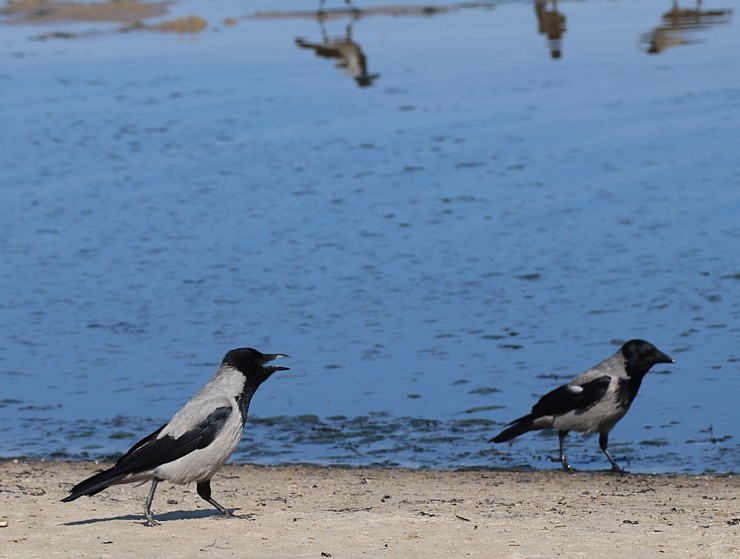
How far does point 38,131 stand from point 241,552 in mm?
16453

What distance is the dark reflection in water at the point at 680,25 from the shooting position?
29.2 m

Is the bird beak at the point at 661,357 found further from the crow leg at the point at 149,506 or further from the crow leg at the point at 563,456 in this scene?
the crow leg at the point at 149,506

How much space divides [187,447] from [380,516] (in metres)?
1.10

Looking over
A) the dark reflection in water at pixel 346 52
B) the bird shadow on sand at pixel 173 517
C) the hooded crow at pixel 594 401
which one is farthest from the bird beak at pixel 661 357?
the dark reflection in water at pixel 346 52

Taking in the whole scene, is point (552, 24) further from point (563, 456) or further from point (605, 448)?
point (563, 456)

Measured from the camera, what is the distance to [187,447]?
8.01m

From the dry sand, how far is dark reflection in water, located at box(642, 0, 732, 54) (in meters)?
19.5

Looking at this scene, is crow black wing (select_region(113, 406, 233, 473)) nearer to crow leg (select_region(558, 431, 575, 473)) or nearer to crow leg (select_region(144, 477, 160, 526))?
crow leg (select_region(144, 477, 160, 526))

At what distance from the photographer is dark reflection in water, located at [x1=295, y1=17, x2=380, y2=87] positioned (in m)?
26.5

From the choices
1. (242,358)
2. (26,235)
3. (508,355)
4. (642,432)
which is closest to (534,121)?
(26,235)

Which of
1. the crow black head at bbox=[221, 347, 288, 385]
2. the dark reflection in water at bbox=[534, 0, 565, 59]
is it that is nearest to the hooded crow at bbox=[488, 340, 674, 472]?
the crow black head at bbox=[221, 347, 288, 385]

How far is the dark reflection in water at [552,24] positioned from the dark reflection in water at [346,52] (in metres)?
3.59

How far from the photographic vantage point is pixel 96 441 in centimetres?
1116

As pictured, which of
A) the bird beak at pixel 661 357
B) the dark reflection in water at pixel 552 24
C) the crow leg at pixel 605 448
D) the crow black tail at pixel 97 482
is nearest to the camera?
the crow black tail at pixel 97 482
